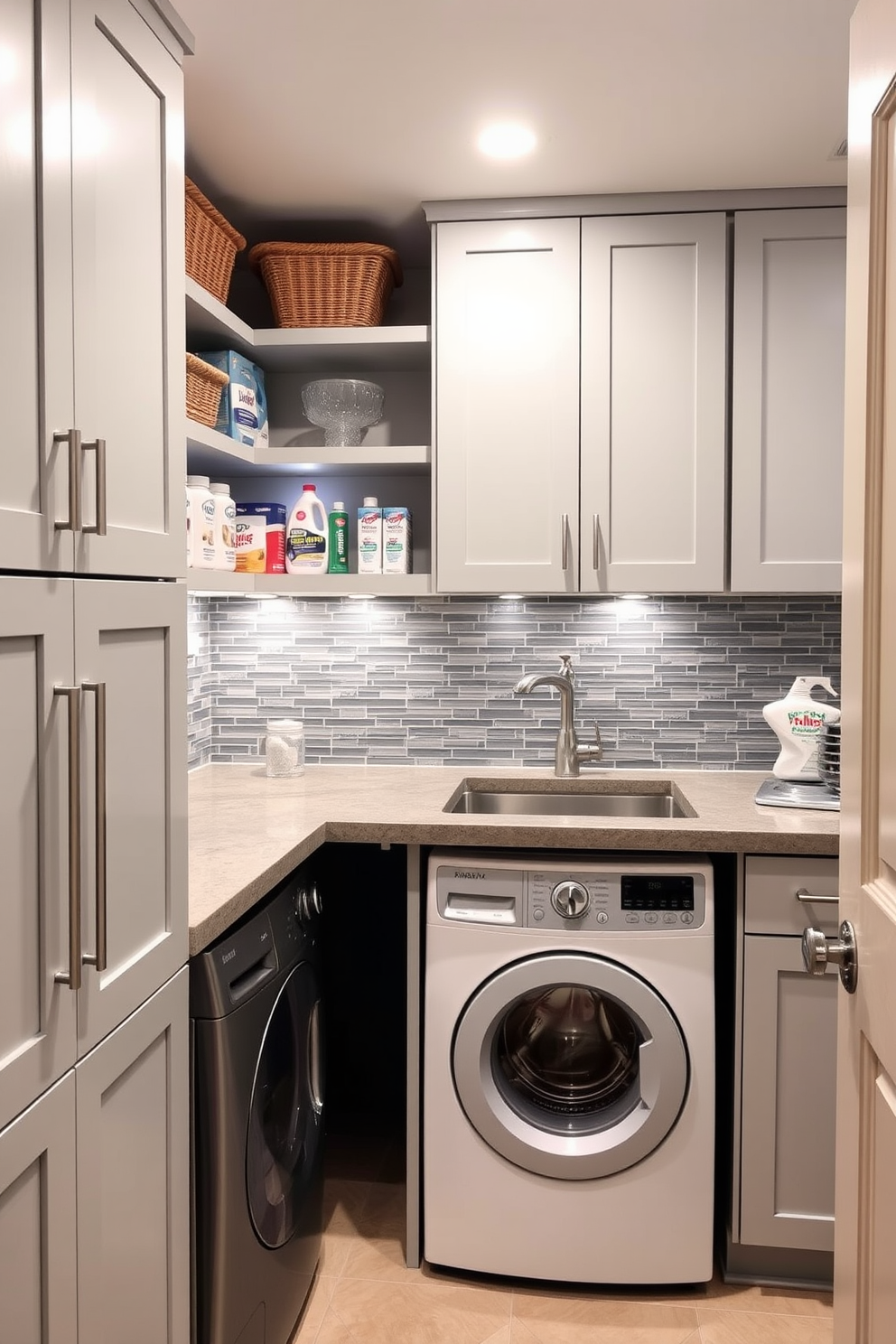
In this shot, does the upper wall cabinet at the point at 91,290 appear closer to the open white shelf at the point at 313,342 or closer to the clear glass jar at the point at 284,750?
the open white shelf at the point at 313,342

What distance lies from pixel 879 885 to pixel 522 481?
5.41 feet

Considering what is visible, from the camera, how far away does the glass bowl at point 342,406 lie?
2.65 metres

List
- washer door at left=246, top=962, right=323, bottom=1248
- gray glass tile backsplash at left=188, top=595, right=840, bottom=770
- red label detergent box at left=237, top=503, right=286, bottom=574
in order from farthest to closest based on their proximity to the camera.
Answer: gray glass tile backsplash at left=188, top=595, right=840, bottom=770 < red label detergent box at left=237, top=503, right=286, bottom=574 < washer door at left=246, top=962, right=323, bottom=1248

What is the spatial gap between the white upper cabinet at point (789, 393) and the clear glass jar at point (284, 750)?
126 cm

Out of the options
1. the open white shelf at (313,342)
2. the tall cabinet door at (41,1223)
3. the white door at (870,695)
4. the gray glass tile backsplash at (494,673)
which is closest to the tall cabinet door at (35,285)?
the tall cabinet door at (41,1223)

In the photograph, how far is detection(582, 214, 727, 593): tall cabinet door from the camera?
7.89 feet

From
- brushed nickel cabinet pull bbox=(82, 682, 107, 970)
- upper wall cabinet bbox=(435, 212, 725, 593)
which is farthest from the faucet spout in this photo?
brushed nickel cabinet pull bbox=(82, 682, 107, 970)

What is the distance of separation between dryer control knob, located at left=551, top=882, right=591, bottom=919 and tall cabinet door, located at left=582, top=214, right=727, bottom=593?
0.79m

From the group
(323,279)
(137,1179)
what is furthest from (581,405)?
(137,1179)

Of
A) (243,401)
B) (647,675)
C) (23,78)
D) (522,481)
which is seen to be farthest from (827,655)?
(23,78)

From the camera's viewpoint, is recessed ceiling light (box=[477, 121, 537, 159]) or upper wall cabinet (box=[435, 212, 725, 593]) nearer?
recessed ceiling light (box=[477, 121, 537, 159])

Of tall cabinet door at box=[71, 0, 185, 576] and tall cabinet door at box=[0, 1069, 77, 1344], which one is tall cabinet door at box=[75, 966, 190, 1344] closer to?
tall cabinet door at box=[0, 1069, 77, 1344]

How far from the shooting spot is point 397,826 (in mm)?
2090

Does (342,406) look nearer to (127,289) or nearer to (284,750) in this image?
(284,750)
